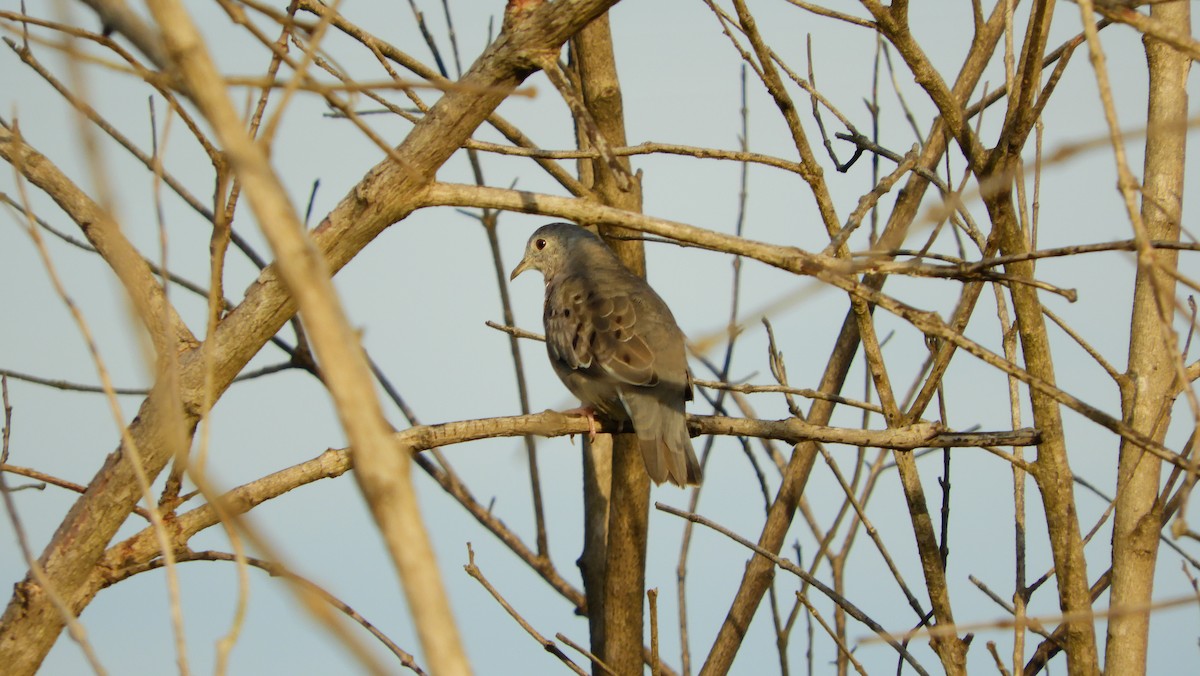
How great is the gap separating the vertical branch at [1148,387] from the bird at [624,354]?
184 cm

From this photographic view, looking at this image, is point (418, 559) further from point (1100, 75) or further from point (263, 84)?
point (1100, 75)

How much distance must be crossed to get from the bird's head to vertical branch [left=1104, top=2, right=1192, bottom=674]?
3390mm

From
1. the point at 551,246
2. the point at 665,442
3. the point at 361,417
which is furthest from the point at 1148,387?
the point at 551,246

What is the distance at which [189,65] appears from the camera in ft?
4.20

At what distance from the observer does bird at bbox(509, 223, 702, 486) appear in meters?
4.90

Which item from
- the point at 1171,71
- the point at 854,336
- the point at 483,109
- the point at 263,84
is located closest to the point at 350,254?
the point at 483,109

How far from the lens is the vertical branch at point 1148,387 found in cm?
340

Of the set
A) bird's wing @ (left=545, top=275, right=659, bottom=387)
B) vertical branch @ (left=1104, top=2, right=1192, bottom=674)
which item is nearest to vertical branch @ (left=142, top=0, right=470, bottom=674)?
vertical branch @ (left=1104, top=2, right=1192, bottom=674)

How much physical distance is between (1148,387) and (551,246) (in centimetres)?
397

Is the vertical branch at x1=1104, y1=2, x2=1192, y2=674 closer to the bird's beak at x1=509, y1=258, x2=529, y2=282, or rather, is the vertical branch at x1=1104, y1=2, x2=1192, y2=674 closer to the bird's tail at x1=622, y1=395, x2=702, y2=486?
the bird's tail at x1=622, y1=395, x2=702, y2=486

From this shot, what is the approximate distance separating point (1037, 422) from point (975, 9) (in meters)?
1.60

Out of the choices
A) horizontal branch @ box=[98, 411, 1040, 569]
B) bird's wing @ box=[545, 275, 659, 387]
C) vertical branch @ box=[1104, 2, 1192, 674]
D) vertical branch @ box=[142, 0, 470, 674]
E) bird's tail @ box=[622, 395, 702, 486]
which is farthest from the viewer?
bird's wing @ box=[545, 275, 659, 387]

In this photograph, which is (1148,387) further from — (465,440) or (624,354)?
(624,354)

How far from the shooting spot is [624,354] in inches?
207
